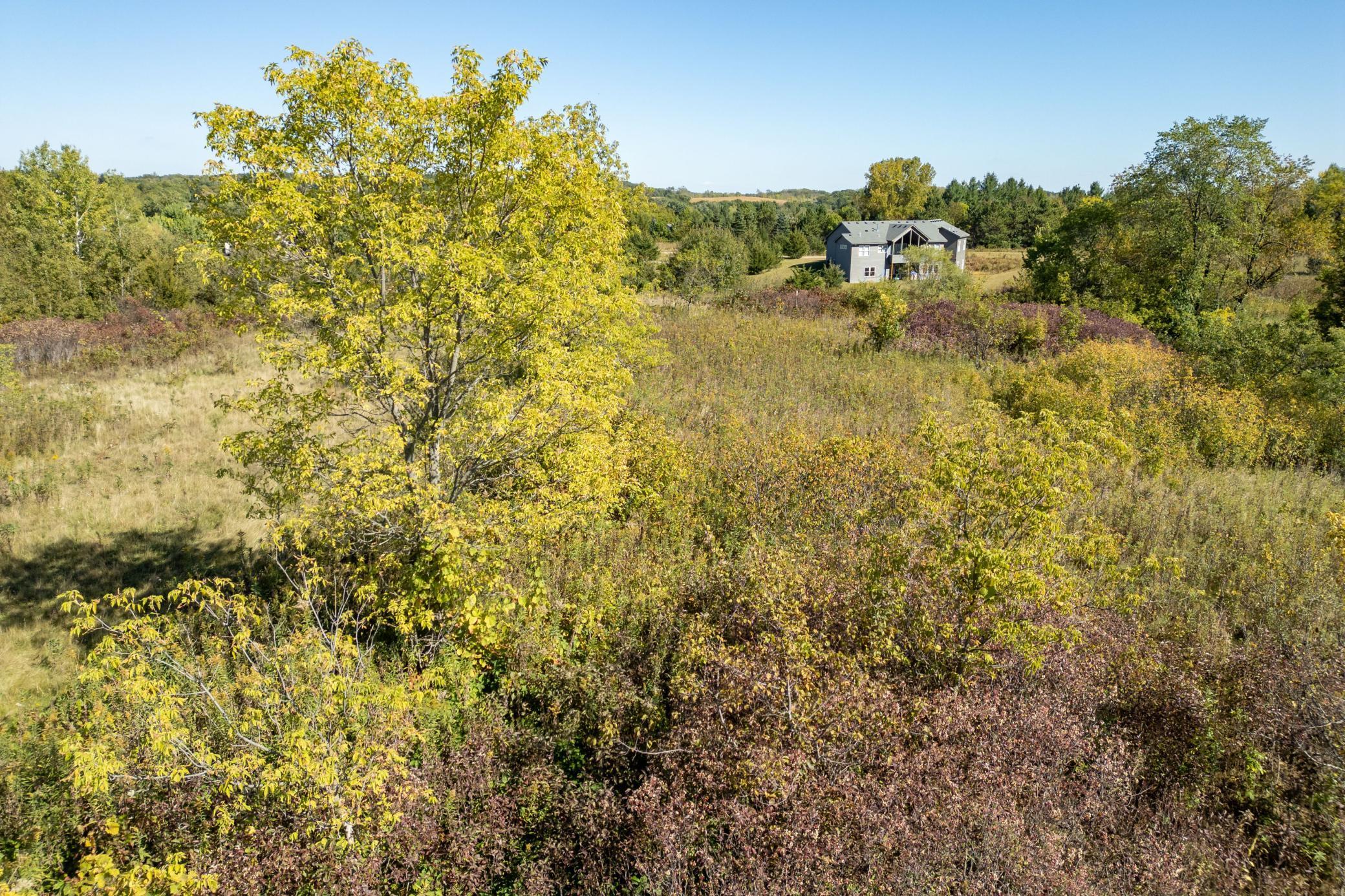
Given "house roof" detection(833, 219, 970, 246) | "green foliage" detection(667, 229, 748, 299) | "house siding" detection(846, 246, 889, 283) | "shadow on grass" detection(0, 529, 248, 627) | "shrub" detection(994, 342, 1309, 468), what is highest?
"house roof" detection(833, 219, 970, 246)

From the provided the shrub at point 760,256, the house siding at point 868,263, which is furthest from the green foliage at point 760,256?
the house siding at point 868,263

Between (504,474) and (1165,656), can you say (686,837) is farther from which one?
(1165,656)

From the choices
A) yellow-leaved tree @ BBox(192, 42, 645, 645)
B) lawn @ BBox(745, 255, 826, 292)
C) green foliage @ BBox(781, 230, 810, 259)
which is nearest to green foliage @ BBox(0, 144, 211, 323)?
yellow-leaved tree @ BBox(192, 42, 645, 645)

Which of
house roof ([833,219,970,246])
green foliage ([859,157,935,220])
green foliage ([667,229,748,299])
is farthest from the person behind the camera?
green foliage ([859,157,935,220])

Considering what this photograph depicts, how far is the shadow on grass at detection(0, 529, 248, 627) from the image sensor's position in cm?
925

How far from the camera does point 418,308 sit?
652 centimetres

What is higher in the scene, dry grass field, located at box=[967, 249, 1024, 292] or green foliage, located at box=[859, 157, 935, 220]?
green foliage, located at box=[859, 157, 935, 220]

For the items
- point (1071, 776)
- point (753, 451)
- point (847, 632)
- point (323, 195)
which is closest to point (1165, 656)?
point (1071, 776)

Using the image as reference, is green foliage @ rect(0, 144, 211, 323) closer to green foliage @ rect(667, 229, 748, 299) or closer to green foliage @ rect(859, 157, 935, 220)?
green foliage @ rect(667, 229, 748, 299)

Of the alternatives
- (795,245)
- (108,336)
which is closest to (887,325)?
(108,336)

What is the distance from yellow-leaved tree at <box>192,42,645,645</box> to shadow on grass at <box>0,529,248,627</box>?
4063mm

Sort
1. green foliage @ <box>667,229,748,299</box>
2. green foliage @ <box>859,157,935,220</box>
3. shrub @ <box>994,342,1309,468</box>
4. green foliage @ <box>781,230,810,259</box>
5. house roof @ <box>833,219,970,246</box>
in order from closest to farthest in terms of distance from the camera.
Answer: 1. shrub @ <box>994,342,1309,468</box>
2. green foliage @ <box>667,229,748,299</box>
3. house roof @ <box>833,219,970,246</box>
4. green foliage @ <box>781,230,810,259</box>
5. green foliage @ <box>859,157,935,220</box>

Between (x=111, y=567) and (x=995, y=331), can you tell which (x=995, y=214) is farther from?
(x=111, y=567)

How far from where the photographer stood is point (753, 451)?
1127cm
